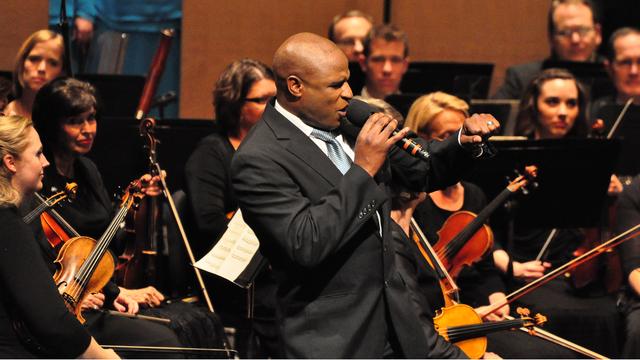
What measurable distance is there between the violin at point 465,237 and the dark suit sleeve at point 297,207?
41.7 inches

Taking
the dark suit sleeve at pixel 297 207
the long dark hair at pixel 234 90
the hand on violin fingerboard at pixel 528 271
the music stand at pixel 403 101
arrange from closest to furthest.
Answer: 1. the dark suit sleeve at pixel 297 207
2. the hand on violin fingerboard at pixel 528 271
3. the long dark hair at pixel 234 90
4. the music stand at pixel 403 101

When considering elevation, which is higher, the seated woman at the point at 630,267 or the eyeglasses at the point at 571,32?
the eyeglasses at the point at 571,32

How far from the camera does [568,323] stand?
3559mm

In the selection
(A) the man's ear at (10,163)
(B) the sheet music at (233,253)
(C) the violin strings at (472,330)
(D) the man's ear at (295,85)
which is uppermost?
(D) the man's ear at (295,85)

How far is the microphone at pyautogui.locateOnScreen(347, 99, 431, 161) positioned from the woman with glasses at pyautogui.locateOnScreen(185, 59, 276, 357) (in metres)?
1.38

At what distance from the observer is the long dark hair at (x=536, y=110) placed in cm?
398

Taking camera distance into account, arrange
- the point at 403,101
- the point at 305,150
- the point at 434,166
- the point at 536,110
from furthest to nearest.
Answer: the point at 536,110 → the point at 403,101 → the point at 434,166 → the point at 305,150

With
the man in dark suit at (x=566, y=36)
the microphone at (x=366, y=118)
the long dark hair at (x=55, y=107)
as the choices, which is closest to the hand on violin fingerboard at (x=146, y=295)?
the long dark hair at (x=55, y=107)

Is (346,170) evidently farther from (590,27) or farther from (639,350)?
(590,27)

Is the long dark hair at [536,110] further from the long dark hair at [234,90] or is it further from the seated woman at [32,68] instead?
the seated woman at [32,68]

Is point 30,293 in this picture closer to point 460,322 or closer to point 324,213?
point 324,213

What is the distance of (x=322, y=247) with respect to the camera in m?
1.98

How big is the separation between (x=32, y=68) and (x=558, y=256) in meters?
2.06

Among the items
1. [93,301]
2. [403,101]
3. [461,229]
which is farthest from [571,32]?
[93,301]
